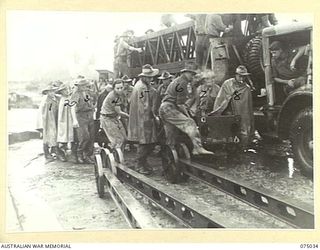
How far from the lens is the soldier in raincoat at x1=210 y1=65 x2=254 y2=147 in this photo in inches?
87.7

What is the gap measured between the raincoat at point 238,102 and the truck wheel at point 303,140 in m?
0.22

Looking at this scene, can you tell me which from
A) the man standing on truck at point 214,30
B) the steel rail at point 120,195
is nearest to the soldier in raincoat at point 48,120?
the steel rail at point 120,195

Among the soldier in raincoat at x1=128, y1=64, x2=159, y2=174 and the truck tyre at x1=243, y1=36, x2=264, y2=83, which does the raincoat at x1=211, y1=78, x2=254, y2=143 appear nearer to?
the truck tyre at x1=243, y1=36, x2=264, y2=83

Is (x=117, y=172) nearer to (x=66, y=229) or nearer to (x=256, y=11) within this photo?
(x=66, y=229)

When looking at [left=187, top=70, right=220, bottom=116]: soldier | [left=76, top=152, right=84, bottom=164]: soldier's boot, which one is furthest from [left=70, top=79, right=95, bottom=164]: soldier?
[left=187, top=70, right=220, bottom=116]: soldier

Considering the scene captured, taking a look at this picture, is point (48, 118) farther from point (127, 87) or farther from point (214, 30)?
point (214, 30)

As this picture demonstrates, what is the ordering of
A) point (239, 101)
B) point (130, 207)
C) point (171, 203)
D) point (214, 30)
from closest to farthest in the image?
point (130, 207) < point (171, 203) < point (214, 30) < point (239, 101)

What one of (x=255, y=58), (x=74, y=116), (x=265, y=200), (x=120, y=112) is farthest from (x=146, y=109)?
(x=265, y=200)

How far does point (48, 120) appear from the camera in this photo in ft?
7.34

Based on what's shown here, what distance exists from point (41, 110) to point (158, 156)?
61cm

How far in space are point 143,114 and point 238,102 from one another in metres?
0.47

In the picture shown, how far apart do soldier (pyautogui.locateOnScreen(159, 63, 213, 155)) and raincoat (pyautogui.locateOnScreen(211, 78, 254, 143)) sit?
15cm

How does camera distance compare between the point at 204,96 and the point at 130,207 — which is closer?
the point at 130,207

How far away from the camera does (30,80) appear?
6.78 ft
